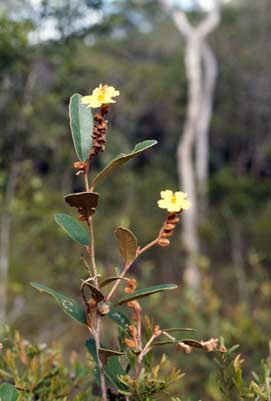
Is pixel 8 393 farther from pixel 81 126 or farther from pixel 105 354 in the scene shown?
pixel 81 126

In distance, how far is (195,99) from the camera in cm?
1379

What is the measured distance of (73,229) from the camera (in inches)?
38.9

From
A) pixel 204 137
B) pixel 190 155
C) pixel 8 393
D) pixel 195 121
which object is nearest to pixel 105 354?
pixel 8 393

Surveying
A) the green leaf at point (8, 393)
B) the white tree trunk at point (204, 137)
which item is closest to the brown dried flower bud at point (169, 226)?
the green leaf at point (8, 393)

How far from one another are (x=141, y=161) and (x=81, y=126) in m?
17.4

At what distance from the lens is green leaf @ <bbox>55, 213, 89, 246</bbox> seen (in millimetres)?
977

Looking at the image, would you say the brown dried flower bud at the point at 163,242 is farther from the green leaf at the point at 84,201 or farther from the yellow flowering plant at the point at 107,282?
the green leaf at the point at 84,201

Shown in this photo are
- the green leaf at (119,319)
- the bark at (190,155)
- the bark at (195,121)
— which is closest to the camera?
the green leaf at (119,319)

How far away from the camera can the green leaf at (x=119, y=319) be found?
998 mm

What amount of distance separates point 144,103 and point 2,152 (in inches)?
522

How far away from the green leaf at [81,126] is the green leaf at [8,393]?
0.37 metres

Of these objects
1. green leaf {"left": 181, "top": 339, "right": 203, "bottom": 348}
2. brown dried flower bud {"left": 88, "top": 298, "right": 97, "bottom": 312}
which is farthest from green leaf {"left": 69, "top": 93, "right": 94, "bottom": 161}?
green leaf {"left": 181, "top": 339, "right": 203, "bottom": 348}

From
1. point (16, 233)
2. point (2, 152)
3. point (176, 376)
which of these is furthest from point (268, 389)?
point (16, 233)

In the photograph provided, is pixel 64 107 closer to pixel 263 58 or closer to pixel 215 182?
pixel 215 182
